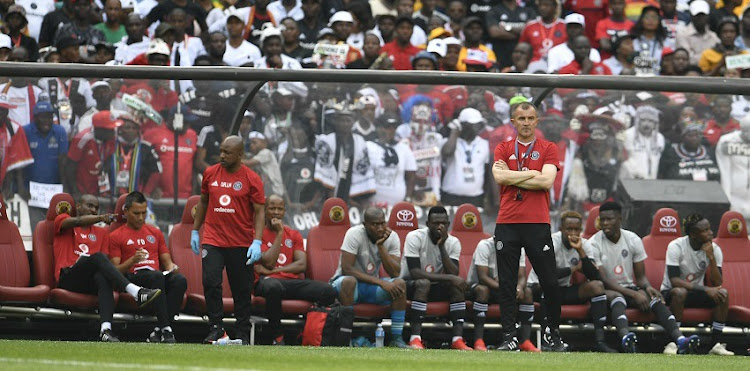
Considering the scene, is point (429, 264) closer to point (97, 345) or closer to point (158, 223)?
point (158, 223)

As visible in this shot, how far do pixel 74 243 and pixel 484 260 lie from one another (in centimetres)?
418

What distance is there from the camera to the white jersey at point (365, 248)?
14422 mm

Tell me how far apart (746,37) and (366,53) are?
575cm

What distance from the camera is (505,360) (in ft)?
35.9

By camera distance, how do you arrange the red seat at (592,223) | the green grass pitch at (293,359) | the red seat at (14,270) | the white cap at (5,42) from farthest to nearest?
the white cap at (5,42) < the red seat at (592,223) < the red seat at (14,270) < the green grass pitch at (293,359)

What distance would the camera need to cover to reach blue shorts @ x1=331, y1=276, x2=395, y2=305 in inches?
561

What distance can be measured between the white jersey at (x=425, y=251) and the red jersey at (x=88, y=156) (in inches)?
128

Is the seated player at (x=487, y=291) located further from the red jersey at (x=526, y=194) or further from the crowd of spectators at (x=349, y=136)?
the red jersey at (x=526, y=194)

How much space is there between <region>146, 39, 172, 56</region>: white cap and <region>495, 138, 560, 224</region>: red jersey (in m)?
5.59

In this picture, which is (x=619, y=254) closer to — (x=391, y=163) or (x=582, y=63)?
(x=391, y=163)

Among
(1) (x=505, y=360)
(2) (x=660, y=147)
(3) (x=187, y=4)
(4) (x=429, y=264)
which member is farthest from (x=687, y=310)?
(3) (x=187, y=4)

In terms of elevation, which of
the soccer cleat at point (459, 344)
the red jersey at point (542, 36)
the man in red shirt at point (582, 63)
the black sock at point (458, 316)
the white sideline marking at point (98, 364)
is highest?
the red jersey at point (542, 36)

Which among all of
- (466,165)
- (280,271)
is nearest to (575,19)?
(466,165)

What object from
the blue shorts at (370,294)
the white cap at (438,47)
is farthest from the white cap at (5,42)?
the blue shorts at (370,294)
